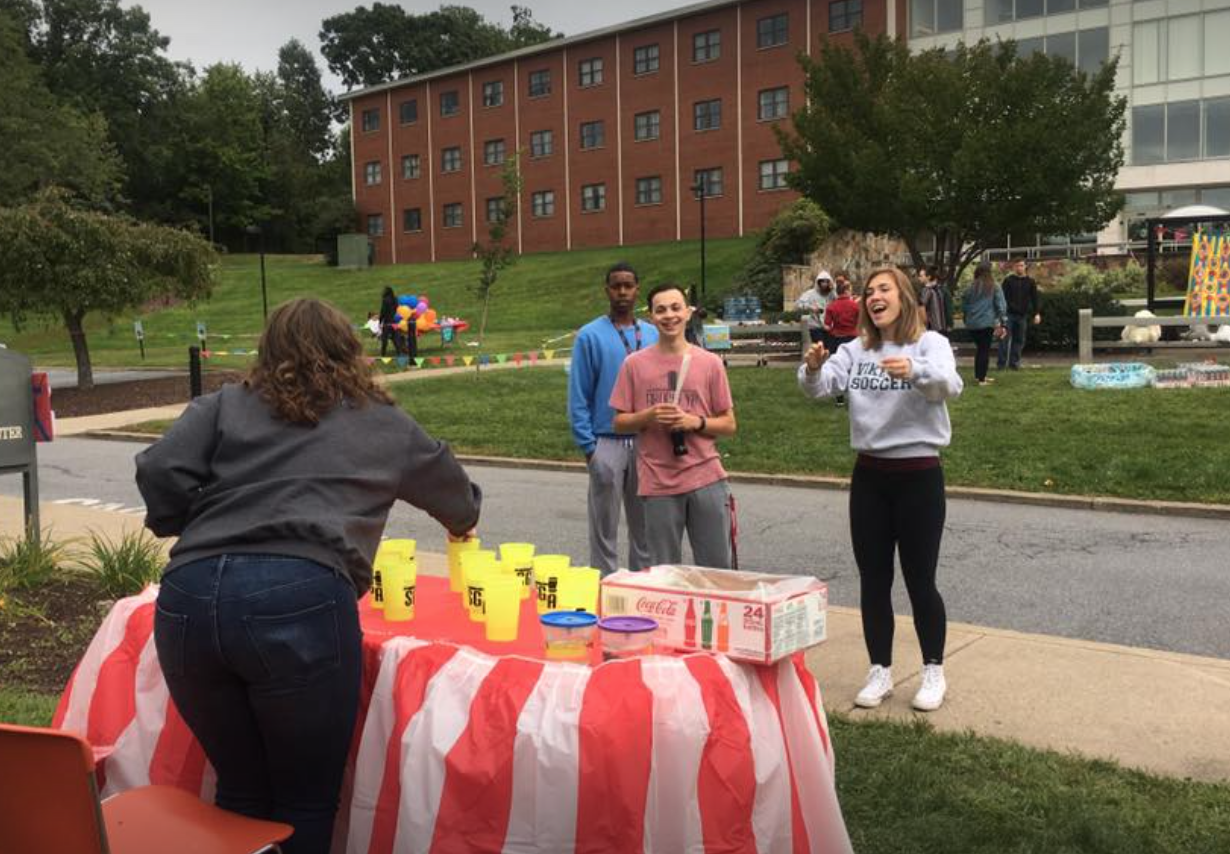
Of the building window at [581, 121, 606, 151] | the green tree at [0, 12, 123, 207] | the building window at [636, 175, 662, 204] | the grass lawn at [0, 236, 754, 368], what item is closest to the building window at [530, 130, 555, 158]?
the building window at [581, 121, 606, 151]

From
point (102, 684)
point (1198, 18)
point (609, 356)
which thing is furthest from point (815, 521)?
point (1198, 18)

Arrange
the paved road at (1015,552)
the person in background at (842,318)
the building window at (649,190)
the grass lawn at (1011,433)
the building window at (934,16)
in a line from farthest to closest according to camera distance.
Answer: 1. the building window at (649,190)
2. the building window at (934,16)
3. the person in background at (842,318)
4. the grass lawn at (1011,433)
5. the paved road at (1015,552)

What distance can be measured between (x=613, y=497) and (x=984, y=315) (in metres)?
12.9

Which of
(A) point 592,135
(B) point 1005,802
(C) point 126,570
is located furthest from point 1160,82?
(B) point 1005,802

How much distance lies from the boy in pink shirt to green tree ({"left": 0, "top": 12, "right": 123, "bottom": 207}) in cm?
6542

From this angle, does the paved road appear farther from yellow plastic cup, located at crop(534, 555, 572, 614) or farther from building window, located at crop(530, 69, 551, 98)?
building window, located at crop(530, 69, 551, 98)

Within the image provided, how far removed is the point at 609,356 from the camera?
6578 millimetres

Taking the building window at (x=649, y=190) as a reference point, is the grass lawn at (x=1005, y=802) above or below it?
below

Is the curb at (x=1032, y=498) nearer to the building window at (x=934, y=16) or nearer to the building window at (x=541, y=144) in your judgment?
the building window at (x=934, y=16)

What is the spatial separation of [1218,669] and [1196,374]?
11.8 m

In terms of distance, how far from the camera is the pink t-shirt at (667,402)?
217 inches

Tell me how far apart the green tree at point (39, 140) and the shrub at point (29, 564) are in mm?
61987

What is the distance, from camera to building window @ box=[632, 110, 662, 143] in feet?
183

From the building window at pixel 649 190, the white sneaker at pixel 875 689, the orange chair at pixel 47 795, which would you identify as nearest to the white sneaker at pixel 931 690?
the white sneaker at pixel 875 689
